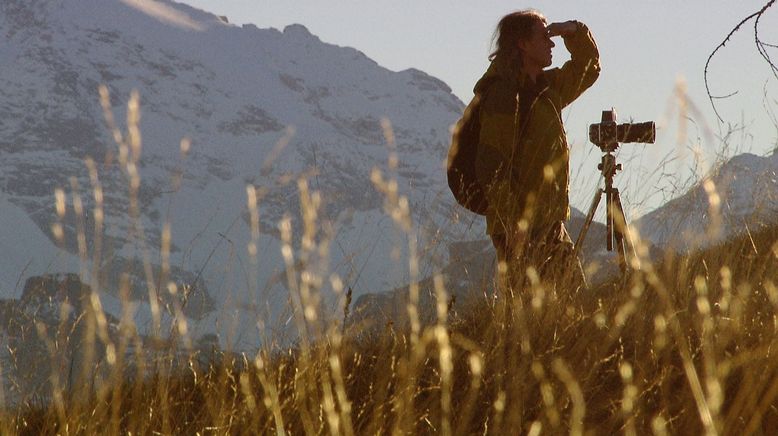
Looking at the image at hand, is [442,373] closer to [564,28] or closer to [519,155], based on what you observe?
[519,155]

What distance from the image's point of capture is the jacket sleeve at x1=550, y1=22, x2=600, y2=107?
4219 millimetres

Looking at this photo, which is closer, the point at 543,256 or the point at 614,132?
the point at 543,256

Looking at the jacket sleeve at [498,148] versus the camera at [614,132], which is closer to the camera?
the jacket sleeve at [498,148]

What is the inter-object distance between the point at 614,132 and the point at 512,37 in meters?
0.73

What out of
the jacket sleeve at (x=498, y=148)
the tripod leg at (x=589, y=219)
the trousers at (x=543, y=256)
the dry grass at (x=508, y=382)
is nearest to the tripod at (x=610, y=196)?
the tripod leg at (x=589, y=219)

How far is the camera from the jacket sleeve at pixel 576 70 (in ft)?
13.8

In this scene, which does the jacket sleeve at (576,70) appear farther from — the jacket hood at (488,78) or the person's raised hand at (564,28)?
the jacket hood at (488,78)

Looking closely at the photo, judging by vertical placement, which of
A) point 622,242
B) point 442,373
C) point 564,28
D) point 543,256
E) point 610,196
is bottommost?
point 442,373

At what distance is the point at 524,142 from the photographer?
3977 mm

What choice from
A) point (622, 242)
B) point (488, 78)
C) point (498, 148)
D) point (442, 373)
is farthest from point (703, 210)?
point (442, 373)

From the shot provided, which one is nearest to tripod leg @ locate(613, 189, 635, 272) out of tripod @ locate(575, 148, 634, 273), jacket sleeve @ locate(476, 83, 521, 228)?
tripod @ locate(575, 148, 634, 273)

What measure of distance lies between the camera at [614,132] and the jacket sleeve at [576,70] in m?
0.25

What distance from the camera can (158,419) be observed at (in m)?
2.56

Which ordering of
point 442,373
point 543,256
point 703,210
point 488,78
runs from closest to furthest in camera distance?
point 442,373 → point 543,256 → point 488,78 → point 703,210
